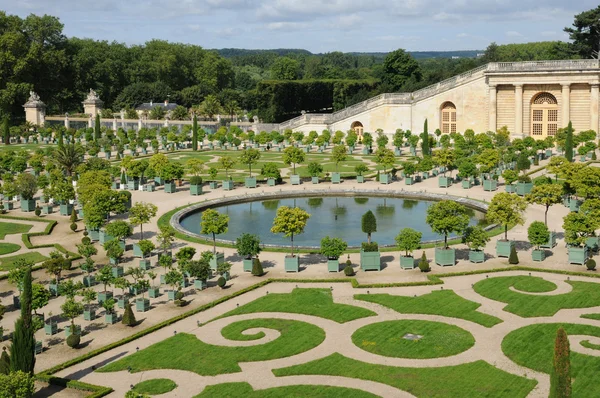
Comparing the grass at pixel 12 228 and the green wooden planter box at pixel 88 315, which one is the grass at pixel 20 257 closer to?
the grass at pixel 12 228

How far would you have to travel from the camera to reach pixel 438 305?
108 ft

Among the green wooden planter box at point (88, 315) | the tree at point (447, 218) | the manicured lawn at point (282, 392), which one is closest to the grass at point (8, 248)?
the green wooden planter box at point (88, 315)

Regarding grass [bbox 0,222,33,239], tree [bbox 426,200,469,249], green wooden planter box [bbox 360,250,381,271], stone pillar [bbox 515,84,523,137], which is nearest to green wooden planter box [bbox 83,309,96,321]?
green wooden planter box [bbox 360,250,381,271]

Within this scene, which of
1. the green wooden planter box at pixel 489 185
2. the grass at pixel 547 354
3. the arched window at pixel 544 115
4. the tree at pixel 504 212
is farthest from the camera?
the arched window at pixel 544 115

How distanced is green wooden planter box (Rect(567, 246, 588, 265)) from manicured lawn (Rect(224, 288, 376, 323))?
479 inches

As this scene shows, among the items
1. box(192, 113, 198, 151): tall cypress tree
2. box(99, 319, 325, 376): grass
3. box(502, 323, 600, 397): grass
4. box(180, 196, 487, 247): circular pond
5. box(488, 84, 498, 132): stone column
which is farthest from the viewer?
box(192, 113, 198, 151): tall cypress tree

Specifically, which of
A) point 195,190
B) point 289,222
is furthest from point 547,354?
point 195,190

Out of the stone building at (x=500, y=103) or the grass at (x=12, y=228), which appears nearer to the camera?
the grass at (x=12, y=228)

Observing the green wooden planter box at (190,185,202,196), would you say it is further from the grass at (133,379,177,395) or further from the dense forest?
the dense forest

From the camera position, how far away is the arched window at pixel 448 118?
284ft

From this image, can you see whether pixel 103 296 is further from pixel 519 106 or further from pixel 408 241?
pixel 519 106

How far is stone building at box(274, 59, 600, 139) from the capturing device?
78625 mm

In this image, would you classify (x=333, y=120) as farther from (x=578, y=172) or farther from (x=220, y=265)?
(x=220, y=265)

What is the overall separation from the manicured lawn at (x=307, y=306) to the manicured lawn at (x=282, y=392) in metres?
6.49
